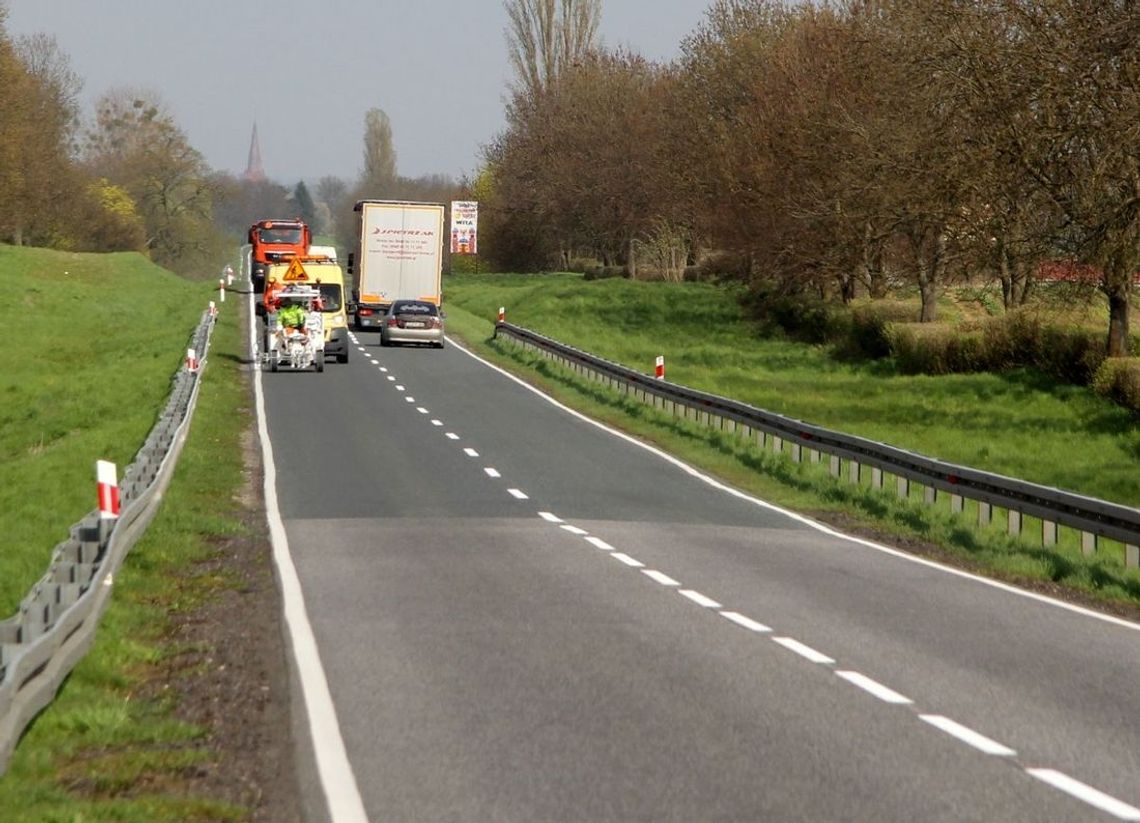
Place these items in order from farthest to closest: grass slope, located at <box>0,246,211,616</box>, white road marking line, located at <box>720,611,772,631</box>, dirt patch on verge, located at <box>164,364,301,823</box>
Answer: grass slope, located at <box>0,246,211,616</box>
white road marking line, located at <box>720,611,772,631</box>
dirt patch on verge, located at <box>164,364,301,823</box>

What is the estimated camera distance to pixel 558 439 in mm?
28266

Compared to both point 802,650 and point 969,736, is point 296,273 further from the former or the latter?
A: point 969,736

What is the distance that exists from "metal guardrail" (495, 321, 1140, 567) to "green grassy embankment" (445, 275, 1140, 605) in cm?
24

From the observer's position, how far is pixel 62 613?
9.30m

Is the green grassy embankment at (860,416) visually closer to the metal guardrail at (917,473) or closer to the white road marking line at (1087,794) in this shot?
the metal guardrail at (917,473)

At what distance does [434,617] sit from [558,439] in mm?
16325

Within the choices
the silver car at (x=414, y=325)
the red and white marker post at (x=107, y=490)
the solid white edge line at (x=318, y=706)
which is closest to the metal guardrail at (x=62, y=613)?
the red and white marker post at (x=107, y=490)

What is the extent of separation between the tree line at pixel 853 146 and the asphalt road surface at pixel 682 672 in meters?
16.4

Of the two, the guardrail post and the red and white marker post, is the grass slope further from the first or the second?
the guardrail post

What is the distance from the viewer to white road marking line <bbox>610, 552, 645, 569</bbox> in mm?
15230

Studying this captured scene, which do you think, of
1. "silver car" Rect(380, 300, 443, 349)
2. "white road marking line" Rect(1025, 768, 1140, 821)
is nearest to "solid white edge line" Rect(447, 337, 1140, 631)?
"white road marking line" Rect(1025, 768, 1140, 821)

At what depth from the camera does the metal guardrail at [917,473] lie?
53.3 ft

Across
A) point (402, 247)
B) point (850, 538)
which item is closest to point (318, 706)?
point (850, 538)

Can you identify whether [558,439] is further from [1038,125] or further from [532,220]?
[532,220]
